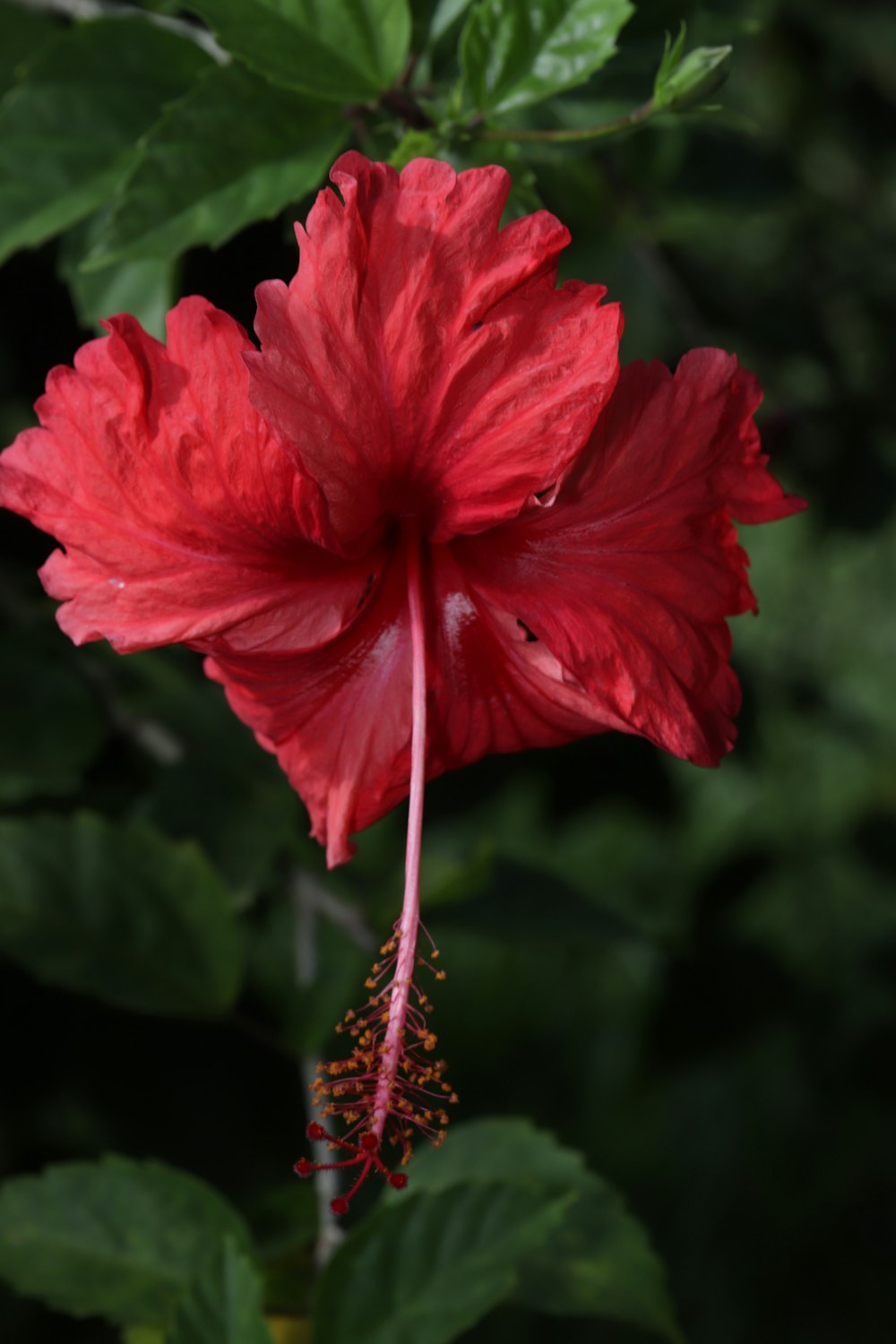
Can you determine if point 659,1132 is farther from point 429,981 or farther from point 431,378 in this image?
point 431,378

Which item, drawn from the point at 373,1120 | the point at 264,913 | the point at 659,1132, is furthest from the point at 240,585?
the point at 659,1132

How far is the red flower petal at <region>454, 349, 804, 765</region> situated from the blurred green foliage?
0.18 metres

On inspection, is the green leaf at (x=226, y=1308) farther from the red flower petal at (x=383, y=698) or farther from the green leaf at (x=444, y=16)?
the green leaf at (x=444, y=16)

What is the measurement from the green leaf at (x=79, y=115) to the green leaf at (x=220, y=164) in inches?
6.2

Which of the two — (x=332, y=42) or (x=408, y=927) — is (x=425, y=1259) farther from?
(x=332, y=42)

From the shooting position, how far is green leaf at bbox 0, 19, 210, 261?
102 centimetres

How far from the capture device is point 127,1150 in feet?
5.99

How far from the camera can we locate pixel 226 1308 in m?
1.02

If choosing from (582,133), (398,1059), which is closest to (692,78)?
(582,133)

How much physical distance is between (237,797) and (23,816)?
0.22 metres

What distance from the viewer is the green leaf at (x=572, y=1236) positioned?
1172 mm

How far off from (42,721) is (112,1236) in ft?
1.76

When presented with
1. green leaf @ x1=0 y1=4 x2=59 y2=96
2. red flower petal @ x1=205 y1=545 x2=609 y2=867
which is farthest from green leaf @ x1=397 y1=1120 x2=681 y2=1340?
green leaf @ x1=0 y1=4 x2=59 y2=96

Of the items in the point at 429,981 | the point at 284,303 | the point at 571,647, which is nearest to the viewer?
the point at 284,303
